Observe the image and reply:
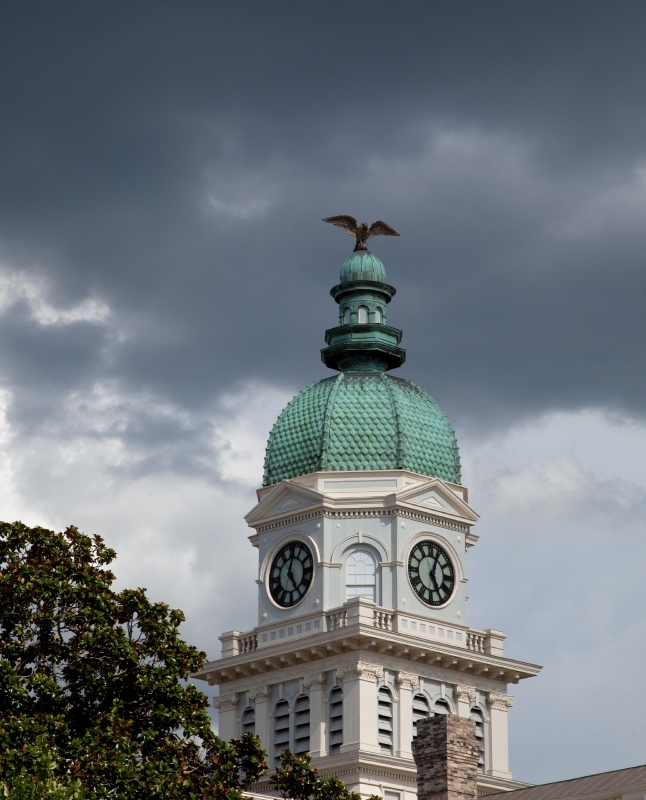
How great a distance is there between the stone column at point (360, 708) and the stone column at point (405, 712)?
1.05 m

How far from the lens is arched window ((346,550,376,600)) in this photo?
99.3 m

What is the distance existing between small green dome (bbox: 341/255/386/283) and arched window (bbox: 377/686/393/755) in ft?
71.8

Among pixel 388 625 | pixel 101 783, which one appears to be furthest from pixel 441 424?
pixel 101 783

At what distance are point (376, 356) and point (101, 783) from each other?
49.8 metres

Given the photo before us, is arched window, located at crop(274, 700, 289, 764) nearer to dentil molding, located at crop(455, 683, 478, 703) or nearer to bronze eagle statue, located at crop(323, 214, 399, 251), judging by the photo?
dentil molding, located at crop(455, 683, 478, 703)

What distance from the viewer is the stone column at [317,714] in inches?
3757

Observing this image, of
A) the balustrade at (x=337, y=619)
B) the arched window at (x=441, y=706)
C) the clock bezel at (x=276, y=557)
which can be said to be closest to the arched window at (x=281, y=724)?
the balustrade at (x=337, y=619)

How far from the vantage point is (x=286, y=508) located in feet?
334

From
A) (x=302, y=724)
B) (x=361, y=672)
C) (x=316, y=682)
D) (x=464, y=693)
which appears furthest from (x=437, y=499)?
(x=302, y=724)

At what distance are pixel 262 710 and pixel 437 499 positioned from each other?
12.8 meters

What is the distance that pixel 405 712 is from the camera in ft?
313

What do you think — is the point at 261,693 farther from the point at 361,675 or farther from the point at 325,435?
the point at 325,435

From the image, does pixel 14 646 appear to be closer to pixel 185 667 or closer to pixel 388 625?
pixel 185 667

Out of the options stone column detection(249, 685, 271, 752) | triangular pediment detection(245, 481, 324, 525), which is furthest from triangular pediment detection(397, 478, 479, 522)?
stone column detection(249, 685, 271, 752)
